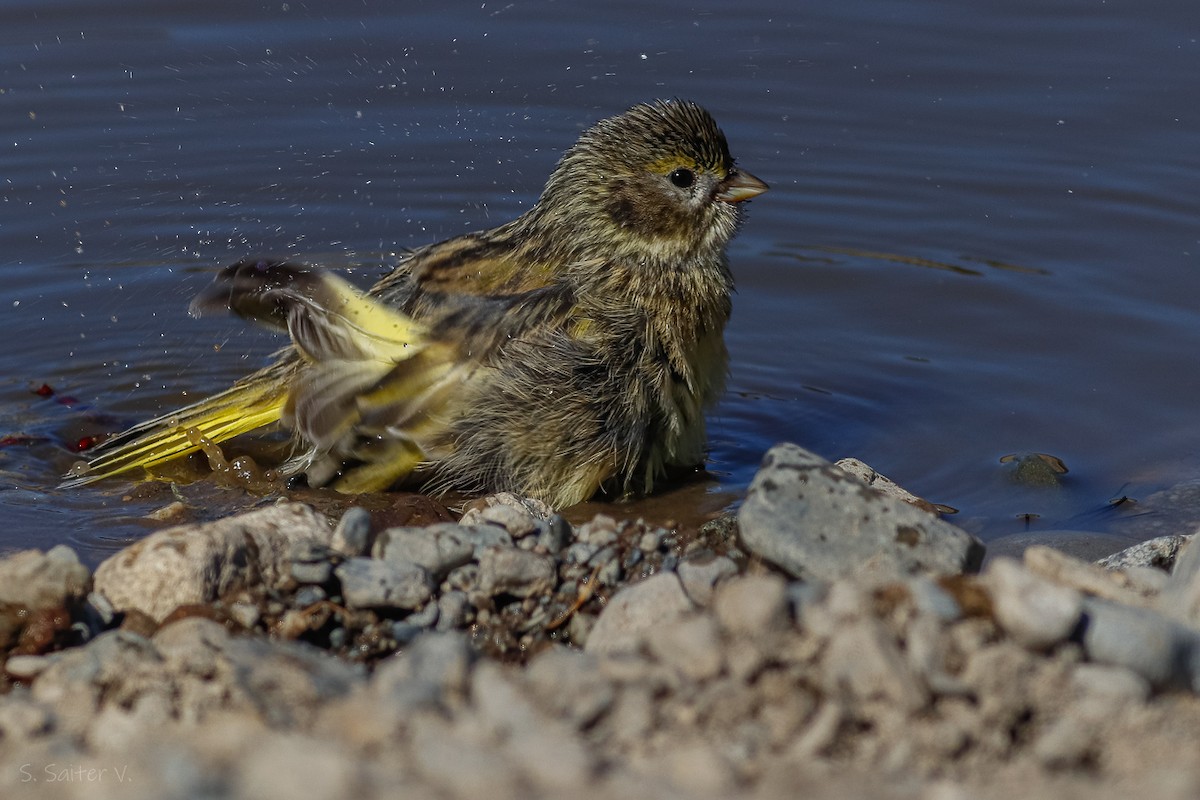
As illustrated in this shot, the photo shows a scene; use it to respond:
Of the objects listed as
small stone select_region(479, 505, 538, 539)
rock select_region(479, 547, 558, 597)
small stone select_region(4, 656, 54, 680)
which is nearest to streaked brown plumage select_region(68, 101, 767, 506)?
small stone select_region(479, 505, 538, 539)

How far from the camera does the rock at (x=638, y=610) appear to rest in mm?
4027

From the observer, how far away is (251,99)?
382 inches

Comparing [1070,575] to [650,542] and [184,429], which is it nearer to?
[650,542]

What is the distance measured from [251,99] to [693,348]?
15.1ft

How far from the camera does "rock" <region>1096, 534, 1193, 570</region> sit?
4961 millimetres

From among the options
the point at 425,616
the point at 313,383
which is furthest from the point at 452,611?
the point at 313,383

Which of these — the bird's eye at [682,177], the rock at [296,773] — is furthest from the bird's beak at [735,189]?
the rock at [296,773]

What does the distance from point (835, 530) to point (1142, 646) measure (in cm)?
109

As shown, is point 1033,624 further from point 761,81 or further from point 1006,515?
point 761,81

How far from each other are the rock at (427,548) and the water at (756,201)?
1509 millimetres

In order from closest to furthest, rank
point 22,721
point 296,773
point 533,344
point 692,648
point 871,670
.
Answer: point 296,773, point 871,670, point 692,648, point 22,721, point 533,344

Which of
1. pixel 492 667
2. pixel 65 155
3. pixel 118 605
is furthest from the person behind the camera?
pixel 65 155

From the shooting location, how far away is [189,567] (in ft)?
13.7

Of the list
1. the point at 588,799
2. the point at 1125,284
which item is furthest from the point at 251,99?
the point at 588,799
